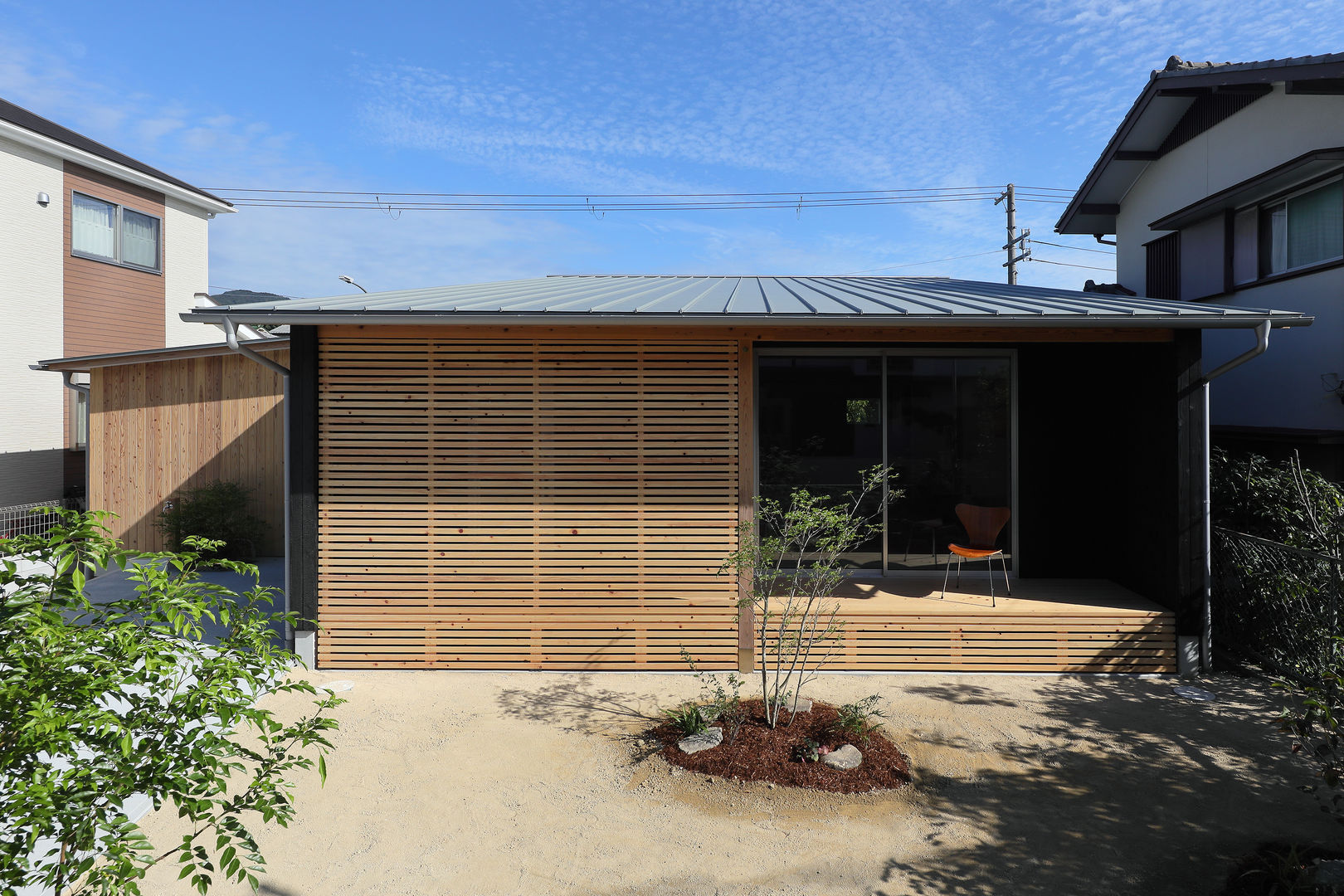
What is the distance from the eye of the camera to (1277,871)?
3150mm

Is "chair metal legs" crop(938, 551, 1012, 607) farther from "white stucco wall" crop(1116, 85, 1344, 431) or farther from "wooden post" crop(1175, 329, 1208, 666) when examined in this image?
"white stucco wall" crop(1116, 85, 1344, 431)

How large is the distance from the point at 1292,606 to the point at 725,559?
13.4 ft

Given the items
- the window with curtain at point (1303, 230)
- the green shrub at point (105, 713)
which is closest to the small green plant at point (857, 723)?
the green shrub at point (105, 713)

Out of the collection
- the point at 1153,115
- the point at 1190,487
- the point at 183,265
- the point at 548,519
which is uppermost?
the point at 1153,115

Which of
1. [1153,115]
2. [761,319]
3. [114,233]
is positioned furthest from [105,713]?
[114,233]

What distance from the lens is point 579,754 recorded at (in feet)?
15.1

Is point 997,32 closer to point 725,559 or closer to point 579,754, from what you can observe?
point 725,559

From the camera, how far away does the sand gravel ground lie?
3.37 meters

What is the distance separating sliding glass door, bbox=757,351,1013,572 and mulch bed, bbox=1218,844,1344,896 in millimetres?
4102

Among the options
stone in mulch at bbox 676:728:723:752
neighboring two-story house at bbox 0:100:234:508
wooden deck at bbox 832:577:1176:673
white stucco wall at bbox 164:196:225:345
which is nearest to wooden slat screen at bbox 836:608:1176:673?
wooden deck at bbox 832:577:1176:673

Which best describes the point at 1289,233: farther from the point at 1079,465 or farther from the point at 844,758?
the point at 844,758

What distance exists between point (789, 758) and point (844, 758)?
0.31m

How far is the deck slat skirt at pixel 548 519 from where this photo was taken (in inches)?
240

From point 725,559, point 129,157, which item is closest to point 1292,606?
point 725,559
